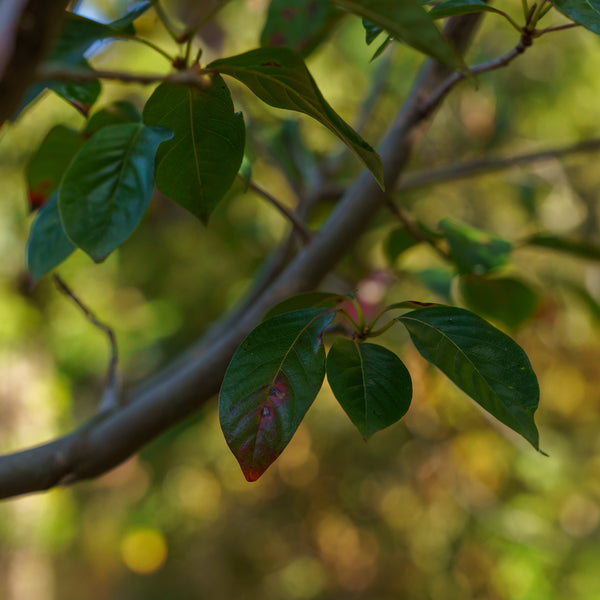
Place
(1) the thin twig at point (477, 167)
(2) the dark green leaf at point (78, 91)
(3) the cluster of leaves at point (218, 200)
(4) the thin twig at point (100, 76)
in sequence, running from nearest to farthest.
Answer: (4) the thin twig at point (100, 76), (3) the cluster of leaves at point (218, 200), (2) the dark green leaf at point (78, 91), (1) the thin twig at point (477, 167)

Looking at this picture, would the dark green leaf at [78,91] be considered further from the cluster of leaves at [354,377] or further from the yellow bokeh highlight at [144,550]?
the yellow bokeh highlight at [144,550]

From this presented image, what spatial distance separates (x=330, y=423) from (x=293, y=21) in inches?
60.3

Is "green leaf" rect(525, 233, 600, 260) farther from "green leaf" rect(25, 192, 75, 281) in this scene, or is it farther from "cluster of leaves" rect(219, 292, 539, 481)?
"green leaf" rect(25, 192, 75, 281)

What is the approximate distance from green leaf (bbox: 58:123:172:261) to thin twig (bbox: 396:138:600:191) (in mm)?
383

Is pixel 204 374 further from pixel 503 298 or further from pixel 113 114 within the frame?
pixel 503 298

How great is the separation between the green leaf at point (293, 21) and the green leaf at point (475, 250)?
217mm

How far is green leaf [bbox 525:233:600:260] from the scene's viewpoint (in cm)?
54

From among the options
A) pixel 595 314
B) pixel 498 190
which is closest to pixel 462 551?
pixel 498 190

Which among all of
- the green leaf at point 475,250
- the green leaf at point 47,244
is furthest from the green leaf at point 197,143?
the green leaf at point 475,250

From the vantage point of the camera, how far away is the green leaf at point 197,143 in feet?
1.08

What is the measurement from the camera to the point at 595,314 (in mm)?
663

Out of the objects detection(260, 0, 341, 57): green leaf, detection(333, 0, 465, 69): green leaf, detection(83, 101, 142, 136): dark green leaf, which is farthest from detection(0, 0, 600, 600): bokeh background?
detection(333, 0, 465, 69): green leaf

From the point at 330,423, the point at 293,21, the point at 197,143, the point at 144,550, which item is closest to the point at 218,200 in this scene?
the point at 197,143

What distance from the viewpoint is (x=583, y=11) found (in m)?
0.31
